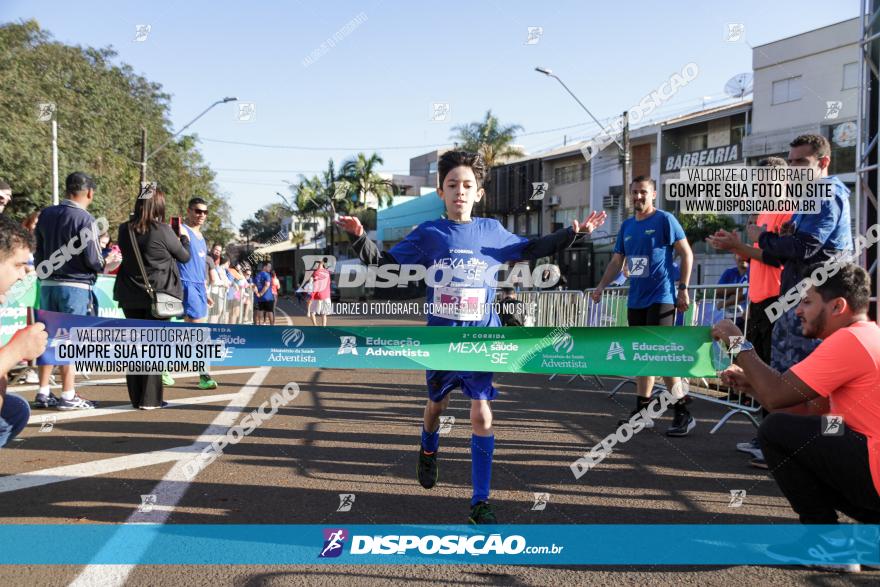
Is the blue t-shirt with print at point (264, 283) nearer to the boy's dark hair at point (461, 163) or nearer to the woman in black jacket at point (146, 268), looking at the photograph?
the woman in black jacket at point (146, 268)

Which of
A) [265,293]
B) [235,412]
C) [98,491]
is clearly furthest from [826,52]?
[98,491]

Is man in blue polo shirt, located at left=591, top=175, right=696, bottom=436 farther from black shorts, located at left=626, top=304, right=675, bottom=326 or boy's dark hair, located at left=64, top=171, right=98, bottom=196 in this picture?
boy's dark hair, located at left=64, top=171, right=98, bottom=196

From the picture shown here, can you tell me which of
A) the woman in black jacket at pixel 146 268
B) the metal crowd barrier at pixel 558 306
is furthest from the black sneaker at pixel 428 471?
the metal crowd barrier at pixel 558 306

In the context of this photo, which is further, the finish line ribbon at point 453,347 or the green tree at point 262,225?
the green tree at point 262,225

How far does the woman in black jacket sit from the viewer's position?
253 inches

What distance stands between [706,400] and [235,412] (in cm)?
561

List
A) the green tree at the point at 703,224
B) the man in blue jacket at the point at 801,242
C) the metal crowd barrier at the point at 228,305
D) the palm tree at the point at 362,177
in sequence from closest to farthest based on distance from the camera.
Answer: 1. the man in blue jacket at the point at 801,242
2. the metal crowd barrier at the point at 228,305
3. the green tree at the point at 703,224
4. the palm tree at the point at 362,177

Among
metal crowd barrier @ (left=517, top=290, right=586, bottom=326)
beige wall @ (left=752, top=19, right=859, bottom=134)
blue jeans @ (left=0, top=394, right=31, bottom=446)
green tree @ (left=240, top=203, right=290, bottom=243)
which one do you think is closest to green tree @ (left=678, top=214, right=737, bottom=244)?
beige wall @ (left=752, top=19, right=859, bottom=134)

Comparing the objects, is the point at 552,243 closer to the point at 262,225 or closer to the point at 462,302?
the point at 462,302

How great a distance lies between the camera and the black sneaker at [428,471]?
423cm

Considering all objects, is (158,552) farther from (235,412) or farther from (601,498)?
(235,412)

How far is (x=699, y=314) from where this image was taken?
27.8 feet

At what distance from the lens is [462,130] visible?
162 ft

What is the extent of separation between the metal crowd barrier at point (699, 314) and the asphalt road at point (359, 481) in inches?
11.9
